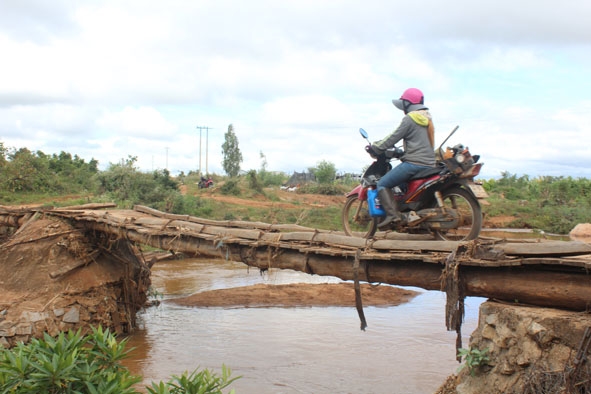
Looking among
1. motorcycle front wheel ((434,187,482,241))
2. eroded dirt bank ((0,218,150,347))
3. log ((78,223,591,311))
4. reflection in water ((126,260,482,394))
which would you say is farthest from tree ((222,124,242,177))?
motorcycle front wheel ((434,187,482,241))

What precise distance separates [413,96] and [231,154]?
3877cm

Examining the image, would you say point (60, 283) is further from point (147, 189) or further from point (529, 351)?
point (147, 189)

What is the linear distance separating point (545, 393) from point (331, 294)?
24.4 feet

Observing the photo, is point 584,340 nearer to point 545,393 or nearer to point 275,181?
point 545,393

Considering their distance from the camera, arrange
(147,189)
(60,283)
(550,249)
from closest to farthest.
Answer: (550,249) → (60,283) → (147,189)

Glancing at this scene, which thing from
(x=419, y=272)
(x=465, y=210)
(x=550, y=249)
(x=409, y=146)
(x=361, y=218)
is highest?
(x=409, y=146)

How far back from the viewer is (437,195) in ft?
19.1

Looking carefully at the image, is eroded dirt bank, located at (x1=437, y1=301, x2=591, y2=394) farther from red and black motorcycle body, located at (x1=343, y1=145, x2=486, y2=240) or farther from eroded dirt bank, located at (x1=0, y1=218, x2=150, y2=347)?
eroded dirt bank, located at (x1=0, y1=218, x2=150, y2=347)

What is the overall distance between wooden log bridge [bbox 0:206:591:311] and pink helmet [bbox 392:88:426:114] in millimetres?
1363

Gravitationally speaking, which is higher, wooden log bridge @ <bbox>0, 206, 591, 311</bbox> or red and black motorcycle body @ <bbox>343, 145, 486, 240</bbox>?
red and black motorcycle body @ <bbox>343, 145, 486, 240</bbox>

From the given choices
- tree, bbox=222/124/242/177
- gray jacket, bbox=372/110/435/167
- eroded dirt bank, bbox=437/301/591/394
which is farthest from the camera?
tree, bbox=222/124/242/177

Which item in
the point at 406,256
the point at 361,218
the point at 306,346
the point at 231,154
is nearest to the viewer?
the point at 406,256

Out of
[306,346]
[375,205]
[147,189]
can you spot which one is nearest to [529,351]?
[375,205]

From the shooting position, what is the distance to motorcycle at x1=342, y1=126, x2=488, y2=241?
559 centimetres
